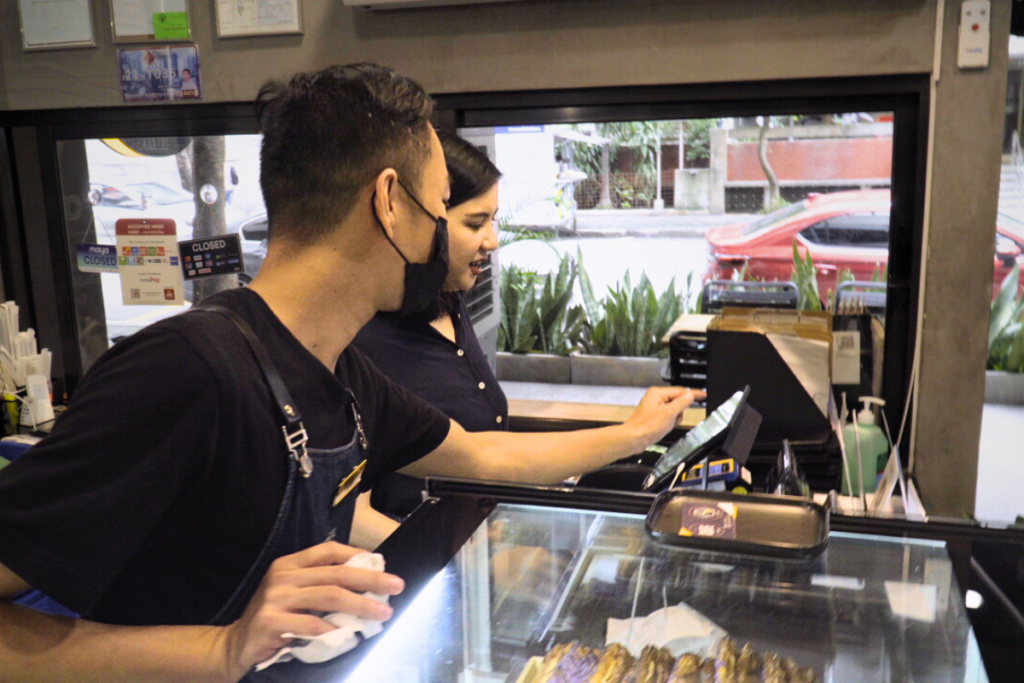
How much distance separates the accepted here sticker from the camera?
2988 millimetres

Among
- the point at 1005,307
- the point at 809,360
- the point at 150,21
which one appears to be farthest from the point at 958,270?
the point at 150,21

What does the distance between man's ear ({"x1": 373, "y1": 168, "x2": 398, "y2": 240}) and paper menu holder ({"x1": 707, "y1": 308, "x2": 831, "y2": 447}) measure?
1.29 metres

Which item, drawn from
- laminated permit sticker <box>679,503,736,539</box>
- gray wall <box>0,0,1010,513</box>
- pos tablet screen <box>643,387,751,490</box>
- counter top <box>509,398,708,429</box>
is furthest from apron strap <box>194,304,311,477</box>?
counter top <box>509,398,708,429</box>

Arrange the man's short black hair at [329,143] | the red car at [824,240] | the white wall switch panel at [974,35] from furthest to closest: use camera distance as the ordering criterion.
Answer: the red car at [824,240], the white wall switch panel at [974,35], the man's short black hair at [329,143]

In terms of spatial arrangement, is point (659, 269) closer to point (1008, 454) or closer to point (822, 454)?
point (822, 454)

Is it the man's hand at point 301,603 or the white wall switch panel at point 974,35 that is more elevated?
the white wall switch panel at point 974,35

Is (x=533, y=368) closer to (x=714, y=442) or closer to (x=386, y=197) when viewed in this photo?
(x=714, y=442)

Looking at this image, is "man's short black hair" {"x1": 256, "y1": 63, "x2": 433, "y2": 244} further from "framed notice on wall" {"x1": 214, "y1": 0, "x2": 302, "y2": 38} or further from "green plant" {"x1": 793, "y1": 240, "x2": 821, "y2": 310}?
"green plant" {"x1": 793, "y1": 240, "x2": 821, "y2": 310}

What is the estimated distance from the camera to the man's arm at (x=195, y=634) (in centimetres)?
87

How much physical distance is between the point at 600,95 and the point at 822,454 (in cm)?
115

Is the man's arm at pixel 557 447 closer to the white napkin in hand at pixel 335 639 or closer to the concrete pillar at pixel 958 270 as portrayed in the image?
the white napkin in hand at pixel 335 639

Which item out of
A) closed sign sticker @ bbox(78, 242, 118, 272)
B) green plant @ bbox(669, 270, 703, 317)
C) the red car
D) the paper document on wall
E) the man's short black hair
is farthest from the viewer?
closed sign sticker @ bbox(78, 242, 118, 272)

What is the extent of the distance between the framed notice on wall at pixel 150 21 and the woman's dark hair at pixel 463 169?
1.24 metres

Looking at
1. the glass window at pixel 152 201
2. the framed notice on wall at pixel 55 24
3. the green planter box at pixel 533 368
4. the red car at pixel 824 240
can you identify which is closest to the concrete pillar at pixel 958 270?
the red car at pixel 824 240
